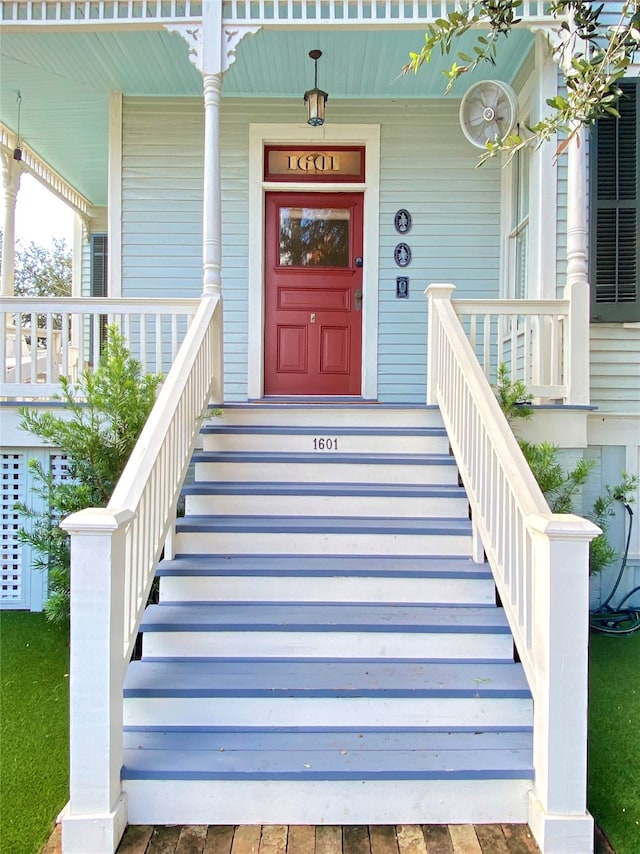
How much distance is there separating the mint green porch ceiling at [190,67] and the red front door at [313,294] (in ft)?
2.65

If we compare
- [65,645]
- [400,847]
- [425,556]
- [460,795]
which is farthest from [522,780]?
[65,645]

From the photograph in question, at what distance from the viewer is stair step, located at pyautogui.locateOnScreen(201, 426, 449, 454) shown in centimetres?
350

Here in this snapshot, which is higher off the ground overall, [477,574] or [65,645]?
[477,574]

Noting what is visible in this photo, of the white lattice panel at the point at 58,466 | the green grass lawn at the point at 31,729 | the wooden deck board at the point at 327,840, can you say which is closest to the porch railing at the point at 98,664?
the wooden deck board at the point at 327,840

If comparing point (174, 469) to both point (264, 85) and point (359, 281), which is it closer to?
point (359, 281)

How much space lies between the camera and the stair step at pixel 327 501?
3.12 metres

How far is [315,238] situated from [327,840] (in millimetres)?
4431

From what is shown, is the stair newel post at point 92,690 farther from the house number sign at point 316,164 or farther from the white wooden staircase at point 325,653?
the house number sign at point 316,164

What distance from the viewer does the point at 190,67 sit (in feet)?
15.0

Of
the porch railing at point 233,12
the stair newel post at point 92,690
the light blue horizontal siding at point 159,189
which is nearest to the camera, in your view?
the stair newel post at point 92,690

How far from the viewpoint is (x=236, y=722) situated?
214 cm

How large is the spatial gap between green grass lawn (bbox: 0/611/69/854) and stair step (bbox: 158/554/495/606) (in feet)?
2.41

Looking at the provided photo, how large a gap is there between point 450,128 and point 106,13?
9.12 feet

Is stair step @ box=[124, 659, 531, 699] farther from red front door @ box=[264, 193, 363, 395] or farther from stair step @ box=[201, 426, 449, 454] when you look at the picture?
red front door @ box=[264, 193, 363, 395]
